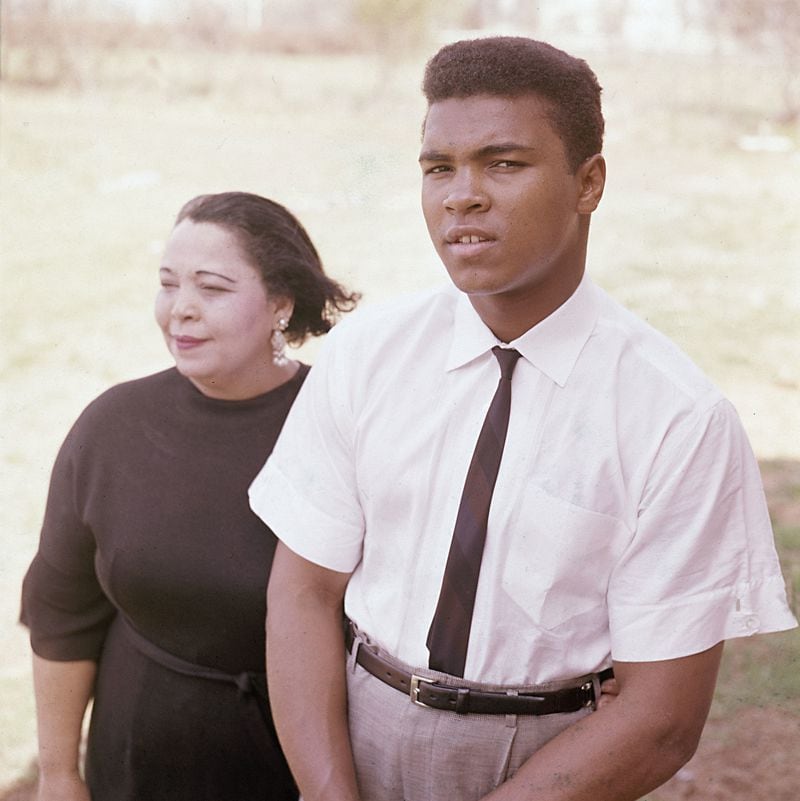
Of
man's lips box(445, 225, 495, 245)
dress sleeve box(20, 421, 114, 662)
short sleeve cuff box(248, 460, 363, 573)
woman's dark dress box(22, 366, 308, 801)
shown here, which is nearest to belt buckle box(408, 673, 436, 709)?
short sleeve cuff box(248, 460, 363, 573)

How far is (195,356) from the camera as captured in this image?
8.37 ft

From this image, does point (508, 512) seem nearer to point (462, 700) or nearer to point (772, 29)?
point (462, 700)

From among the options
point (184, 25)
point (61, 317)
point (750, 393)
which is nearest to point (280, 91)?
point (184, 25)

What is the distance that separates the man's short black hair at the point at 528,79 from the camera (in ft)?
6.31

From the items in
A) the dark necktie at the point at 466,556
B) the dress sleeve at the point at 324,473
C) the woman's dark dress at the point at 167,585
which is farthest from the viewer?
the woman's dark dress at the point at 167,585

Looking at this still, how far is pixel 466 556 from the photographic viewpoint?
200 centimetres

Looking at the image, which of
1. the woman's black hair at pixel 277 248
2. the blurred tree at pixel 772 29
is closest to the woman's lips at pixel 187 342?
the woman's black hair at pixel 277 248

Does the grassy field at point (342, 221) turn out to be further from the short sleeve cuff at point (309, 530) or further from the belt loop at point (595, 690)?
the short sleeve cuff at point (309, 530)

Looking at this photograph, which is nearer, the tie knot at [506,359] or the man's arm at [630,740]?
the man's arm at [630,740]

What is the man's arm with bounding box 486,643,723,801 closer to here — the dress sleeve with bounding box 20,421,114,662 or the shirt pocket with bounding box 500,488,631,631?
the shirt pocket with bounding box 500,488,631,631

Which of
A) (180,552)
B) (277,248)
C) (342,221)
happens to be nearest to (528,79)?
(277,248)

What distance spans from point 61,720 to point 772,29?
50.8 feet

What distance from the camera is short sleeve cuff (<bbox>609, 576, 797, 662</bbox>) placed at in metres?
1.90

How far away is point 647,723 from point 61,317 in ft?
26.7
